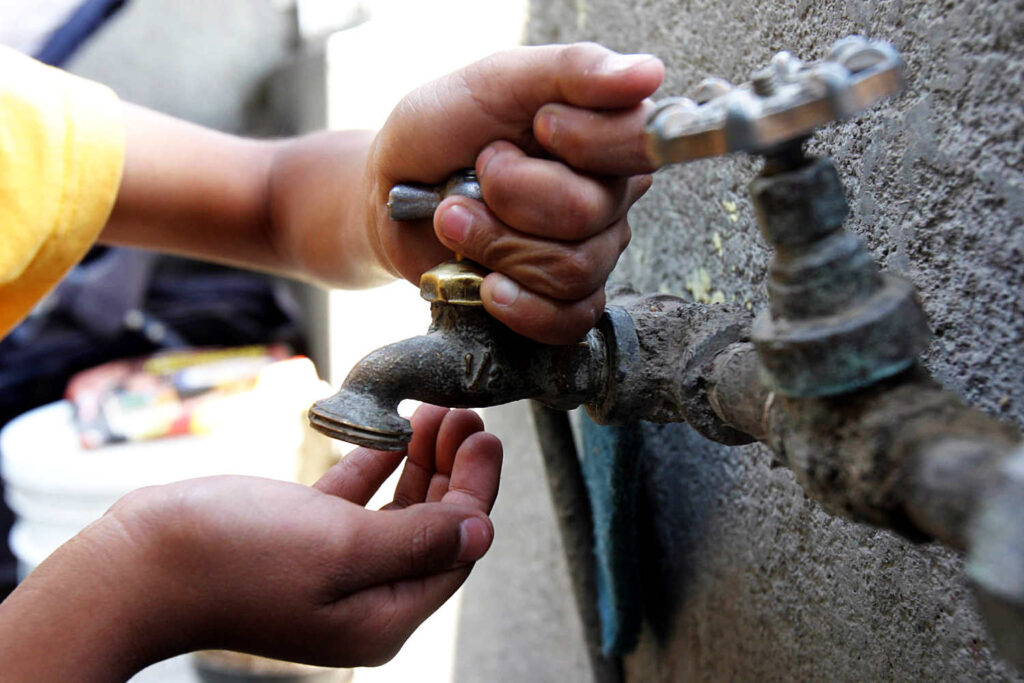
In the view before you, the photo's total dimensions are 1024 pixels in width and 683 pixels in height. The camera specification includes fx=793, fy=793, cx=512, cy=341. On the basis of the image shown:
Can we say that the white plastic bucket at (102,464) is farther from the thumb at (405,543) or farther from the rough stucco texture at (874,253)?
the thumb at (405,543)


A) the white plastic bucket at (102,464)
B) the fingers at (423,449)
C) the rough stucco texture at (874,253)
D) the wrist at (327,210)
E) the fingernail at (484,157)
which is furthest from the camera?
Answer: the white plastic bucket at (102,464)

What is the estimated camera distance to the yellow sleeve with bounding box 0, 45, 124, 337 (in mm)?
745

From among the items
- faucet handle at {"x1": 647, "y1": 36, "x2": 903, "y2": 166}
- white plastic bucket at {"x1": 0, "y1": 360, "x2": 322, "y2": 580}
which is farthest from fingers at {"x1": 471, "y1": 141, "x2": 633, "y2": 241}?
white plastic bucket at {"x1": 0, "y1": 360, "x2": 322, "y2": 580}

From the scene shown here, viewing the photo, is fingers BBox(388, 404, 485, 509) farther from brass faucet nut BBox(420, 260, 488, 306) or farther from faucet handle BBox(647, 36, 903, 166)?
faucet handle BBox(647, 36, 903, 166)

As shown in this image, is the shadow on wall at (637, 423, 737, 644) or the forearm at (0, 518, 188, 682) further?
the shadow on wall at (637, 423, 737, 644)

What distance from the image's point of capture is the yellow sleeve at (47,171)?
2.44 feet

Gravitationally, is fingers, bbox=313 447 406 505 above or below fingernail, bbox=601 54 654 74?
below

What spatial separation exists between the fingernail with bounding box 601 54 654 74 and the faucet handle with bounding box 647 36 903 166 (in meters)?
0.08

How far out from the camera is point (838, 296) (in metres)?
0.31

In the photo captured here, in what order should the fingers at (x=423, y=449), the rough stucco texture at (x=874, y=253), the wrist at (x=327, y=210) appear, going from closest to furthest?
the rough stucco texture at (x=874, y=253) → the fingers at (x=423, y=449) → the wrist at (x=327, y=210)

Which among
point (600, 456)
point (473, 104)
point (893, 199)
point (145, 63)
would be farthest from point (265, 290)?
point (893, 199)

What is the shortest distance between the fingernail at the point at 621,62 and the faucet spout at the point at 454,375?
0.15 meters

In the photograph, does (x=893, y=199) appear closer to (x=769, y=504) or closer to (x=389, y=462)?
(x=769, y=504)

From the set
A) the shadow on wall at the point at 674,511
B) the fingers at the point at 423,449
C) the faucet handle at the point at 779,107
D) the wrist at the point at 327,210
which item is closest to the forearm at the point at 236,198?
the wrist at the point at 327,210
